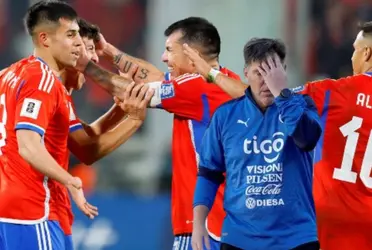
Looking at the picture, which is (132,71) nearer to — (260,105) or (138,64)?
(138,64)

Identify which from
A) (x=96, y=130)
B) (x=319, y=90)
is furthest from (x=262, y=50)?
(x=96, y=130)

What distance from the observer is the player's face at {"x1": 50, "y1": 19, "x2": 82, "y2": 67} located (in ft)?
23.5

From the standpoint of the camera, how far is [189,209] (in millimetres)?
→ 7496

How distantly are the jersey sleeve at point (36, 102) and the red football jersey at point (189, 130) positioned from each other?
0.97 m

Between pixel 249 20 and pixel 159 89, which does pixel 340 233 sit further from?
pixel 249 20

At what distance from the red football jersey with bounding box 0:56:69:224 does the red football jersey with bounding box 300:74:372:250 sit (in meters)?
1.75

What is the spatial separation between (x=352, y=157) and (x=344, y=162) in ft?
0.22

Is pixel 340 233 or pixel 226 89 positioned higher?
pixel 226 89

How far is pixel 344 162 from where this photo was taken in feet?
24.4

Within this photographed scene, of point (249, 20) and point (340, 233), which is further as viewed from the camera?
point (249, 20)

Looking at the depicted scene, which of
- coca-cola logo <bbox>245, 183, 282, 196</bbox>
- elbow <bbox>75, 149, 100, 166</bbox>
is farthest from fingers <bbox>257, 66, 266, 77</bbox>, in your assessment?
elbow <bbox>75, 149, 100, 166</bbox>

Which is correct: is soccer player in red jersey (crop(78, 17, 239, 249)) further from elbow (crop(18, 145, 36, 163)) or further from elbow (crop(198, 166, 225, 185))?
elbow (crop(18, 145, 36, 163))

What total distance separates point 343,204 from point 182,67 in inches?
60.6

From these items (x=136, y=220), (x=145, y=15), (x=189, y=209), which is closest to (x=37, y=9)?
(x=189, y=209)
